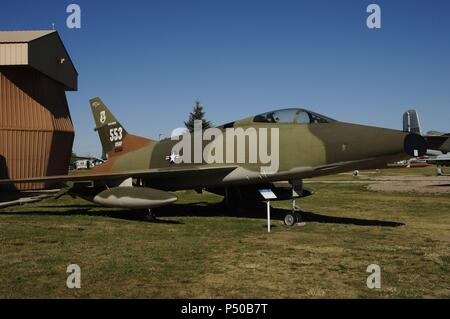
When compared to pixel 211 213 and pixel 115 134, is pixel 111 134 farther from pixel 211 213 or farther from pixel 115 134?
pixel 211 213

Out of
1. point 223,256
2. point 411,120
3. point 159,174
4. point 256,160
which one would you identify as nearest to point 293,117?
point 256,160

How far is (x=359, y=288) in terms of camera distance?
532 centimetres

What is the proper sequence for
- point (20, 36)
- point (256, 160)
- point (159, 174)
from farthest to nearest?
point (20, 36), point (159, 174), point (256, 160)

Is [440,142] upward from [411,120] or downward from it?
downward

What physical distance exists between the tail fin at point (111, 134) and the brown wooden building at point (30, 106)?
11377 mm

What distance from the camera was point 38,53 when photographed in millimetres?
25609

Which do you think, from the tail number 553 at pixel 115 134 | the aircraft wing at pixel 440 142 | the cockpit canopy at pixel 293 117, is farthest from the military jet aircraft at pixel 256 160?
the aircraft wing at pixel 440 142

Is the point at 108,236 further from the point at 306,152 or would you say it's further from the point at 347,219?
→ the point at 347,219

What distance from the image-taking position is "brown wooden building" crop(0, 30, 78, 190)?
81.0ft

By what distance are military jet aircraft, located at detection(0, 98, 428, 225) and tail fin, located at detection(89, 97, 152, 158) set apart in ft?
2.32

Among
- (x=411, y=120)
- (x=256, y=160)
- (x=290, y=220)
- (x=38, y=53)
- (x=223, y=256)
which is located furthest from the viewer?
(x=411, y=120)

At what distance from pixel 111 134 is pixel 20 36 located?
14.4 meters

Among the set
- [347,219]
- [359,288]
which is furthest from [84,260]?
[347,219]
